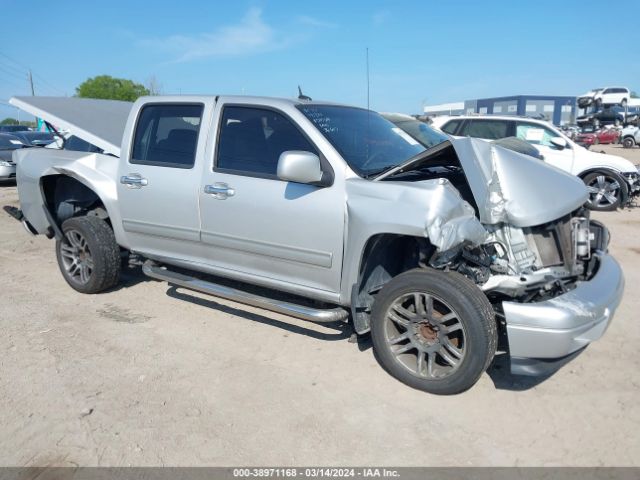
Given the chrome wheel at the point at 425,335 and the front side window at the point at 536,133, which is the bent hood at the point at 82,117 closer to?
the chrome wheel at the point at 425,335

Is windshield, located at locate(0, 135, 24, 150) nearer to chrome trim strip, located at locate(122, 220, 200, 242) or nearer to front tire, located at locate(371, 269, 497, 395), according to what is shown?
chrome trim strip, located at locate(122, 220, 200, 242)

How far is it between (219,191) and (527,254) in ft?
7.43

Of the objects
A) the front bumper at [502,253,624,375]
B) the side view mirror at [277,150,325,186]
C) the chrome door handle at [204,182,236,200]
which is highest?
the side view mirror at [277,150,325,186]

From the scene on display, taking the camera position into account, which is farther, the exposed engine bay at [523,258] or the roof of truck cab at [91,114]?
the roof of truck cab at [91,114]

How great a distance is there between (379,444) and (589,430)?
1.20 m

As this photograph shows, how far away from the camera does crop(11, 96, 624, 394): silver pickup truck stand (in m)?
3.13

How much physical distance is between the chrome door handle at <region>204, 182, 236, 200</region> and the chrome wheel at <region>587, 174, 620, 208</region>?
26.4ft

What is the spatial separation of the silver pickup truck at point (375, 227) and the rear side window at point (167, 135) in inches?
0.5

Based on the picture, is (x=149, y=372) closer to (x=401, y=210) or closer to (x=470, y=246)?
(x=401, y=210)

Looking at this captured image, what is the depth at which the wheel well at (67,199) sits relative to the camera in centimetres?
547

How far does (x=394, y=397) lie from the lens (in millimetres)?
3322

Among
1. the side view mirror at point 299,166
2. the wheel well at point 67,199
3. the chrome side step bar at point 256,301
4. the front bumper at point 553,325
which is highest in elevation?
the side view mirror at point 299,166

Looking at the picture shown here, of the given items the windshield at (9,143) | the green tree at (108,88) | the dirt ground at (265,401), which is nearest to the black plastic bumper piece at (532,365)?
the dirt ground at (265,401)

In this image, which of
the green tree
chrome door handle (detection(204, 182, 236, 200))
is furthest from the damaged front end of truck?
the green tree
